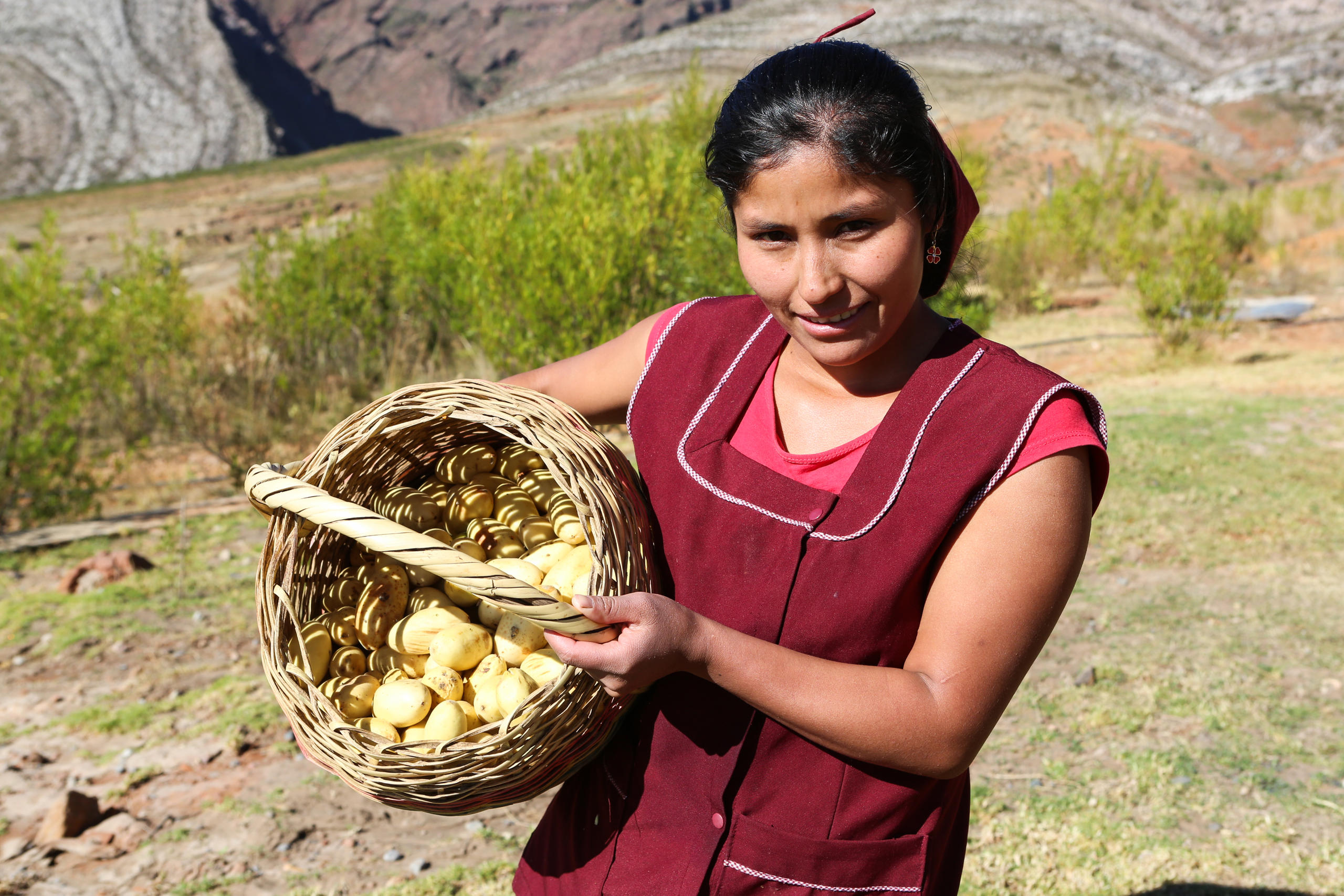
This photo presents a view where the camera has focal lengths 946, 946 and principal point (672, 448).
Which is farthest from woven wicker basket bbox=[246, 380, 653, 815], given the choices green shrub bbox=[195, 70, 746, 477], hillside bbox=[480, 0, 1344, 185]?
hillside bbox=[480, 0, 1344, 185]

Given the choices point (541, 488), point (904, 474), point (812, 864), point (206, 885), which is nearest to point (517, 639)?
point (541, 488)

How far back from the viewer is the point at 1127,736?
11.0 feet

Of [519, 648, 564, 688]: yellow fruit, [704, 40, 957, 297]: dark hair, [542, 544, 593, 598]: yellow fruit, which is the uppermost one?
[704, 40, 957, 297]: dark hair

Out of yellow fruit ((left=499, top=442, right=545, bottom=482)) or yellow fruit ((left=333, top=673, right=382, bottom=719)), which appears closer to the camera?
yellow fruit ((left=333, top=673, right=382, bottom=719))

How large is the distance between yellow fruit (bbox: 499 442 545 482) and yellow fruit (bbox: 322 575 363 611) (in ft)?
0.97

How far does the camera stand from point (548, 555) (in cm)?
139

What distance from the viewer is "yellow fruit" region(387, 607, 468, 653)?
55.0 inches

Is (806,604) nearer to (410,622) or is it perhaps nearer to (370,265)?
(410,622)

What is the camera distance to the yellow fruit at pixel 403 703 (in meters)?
1.29

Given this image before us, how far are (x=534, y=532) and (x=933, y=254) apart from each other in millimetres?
719

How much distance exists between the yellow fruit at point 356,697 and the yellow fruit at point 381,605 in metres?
0.07

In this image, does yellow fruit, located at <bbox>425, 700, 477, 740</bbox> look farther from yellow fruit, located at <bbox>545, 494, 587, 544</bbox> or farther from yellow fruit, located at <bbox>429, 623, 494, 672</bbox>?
yellow fruit, located at <bbox>545, 494, 587, 544</bbox>

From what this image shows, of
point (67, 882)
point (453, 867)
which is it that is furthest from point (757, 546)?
point (67, 882)

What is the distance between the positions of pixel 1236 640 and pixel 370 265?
309 inches
